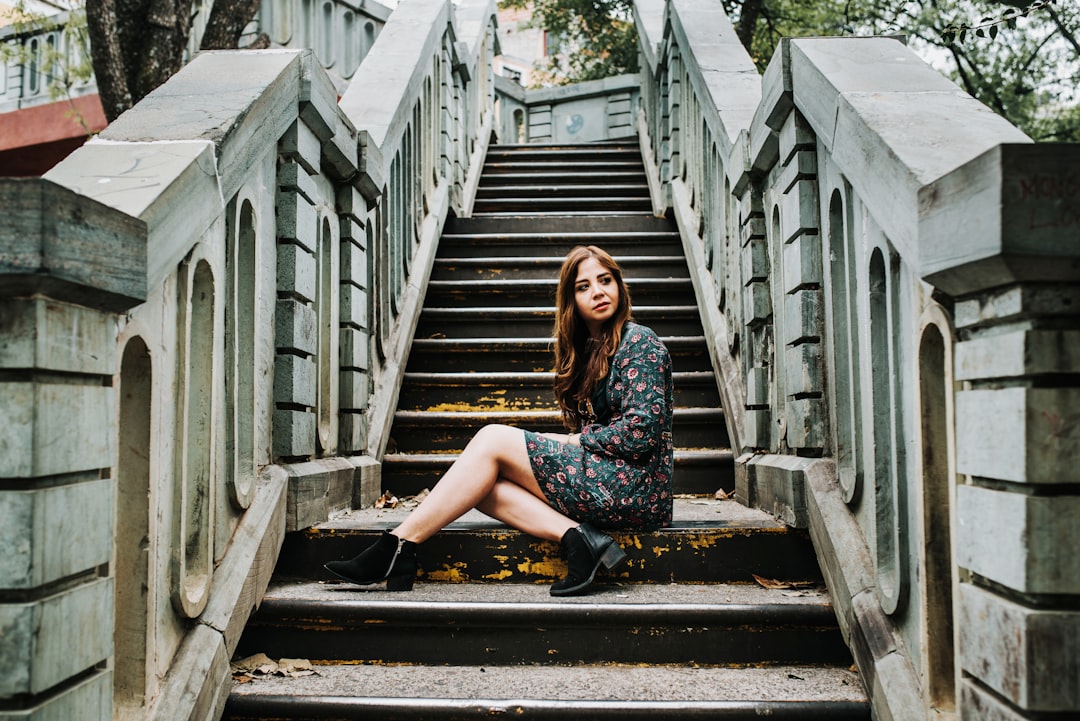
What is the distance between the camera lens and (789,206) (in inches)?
130

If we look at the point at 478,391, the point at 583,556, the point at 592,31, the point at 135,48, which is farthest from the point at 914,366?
the point at 592,31

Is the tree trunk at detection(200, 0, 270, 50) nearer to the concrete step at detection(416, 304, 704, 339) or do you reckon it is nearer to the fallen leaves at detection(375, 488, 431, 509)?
the concrete step at detection(416, 304, 704, 339)

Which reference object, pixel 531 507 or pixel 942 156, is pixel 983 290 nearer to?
pixel 942 156

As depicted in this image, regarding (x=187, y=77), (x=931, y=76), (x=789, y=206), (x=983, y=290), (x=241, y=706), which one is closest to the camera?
(x=983, y=290)

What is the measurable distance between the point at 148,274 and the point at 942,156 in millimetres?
1780

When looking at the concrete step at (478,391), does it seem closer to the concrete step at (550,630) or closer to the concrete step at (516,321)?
the concrete step at (516,321)

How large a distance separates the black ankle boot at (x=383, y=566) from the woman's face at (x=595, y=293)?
3.42 ft

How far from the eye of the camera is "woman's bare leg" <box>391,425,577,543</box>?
10.1ft

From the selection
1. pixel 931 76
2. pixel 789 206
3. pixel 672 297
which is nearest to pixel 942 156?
pixel 931 76

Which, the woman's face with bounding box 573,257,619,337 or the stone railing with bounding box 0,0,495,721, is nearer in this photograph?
the stone railing with bounding box 0,0,495,721

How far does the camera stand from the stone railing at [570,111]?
38.5 ft

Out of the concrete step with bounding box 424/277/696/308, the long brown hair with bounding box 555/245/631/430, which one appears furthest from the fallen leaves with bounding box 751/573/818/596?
the concrete step with bounding box 424/277/696/308

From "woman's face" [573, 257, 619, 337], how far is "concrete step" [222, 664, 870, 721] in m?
1.23

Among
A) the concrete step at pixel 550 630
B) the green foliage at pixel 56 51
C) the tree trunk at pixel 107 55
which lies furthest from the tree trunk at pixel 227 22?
the concrete step at pixel 550 630
